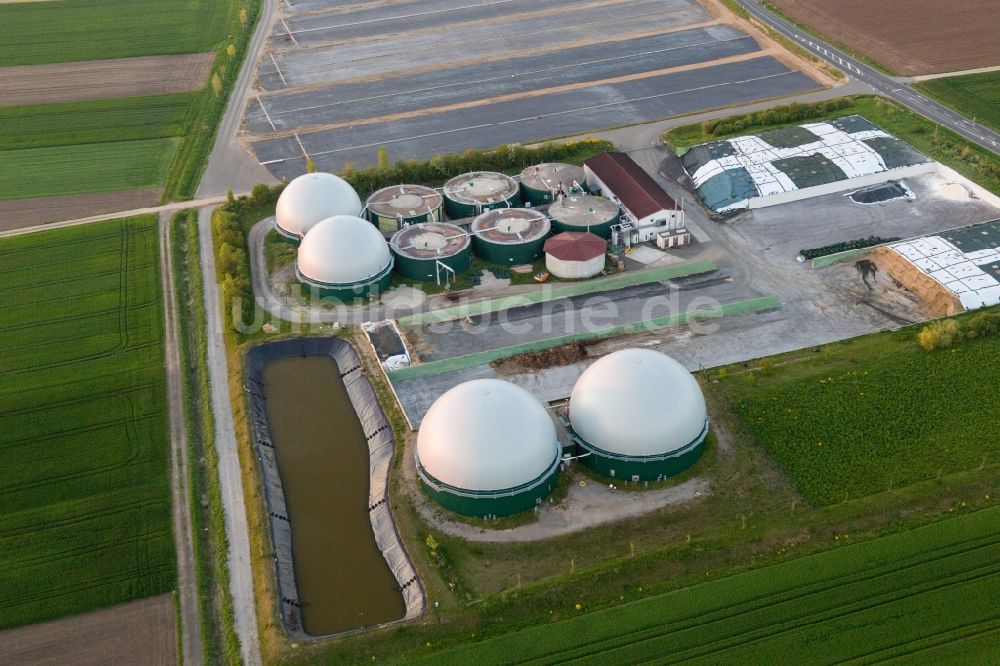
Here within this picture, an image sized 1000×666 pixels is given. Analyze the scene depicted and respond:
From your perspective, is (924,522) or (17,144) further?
(17,144)

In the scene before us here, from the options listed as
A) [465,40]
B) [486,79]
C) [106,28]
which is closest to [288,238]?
[486,79]

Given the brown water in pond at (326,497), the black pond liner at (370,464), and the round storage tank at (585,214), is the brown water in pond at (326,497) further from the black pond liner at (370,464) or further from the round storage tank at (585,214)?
the round storage tank at (585,214)

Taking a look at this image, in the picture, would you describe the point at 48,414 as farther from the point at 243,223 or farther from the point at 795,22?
the point at 795,22

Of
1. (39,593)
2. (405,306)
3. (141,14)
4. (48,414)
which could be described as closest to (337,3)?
(141,14)

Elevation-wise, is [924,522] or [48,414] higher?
[924,522]

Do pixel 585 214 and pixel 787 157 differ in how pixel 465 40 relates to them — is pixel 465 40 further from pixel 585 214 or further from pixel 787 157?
pixel 585 214

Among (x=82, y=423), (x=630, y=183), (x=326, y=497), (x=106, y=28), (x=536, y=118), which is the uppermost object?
(x=630, y=183)

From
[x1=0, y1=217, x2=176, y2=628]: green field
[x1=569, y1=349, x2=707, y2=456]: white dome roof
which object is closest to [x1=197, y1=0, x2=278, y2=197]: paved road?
[x1=0, y1=217, x2=176, y2=628]: green field
